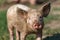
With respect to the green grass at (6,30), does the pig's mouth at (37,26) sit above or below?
above

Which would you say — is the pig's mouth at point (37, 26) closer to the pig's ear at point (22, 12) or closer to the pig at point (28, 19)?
the pig at point (28, 19)

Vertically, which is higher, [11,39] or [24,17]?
[24,17]

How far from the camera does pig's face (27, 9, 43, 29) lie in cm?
630

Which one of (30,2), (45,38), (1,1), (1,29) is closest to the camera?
(45,38)

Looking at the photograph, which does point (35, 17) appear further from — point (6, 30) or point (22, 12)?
point (6, 30)

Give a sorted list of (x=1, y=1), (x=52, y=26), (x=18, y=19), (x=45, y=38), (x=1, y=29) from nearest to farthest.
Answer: (x=18, y=19), (x=45, y=38), (x=1, y=29), (x=52, y=26), (x=1, y=1)

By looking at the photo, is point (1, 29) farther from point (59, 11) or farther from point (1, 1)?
point (1, 1)

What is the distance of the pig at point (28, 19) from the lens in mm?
6380

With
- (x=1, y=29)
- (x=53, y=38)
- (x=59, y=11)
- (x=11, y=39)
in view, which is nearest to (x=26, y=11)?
(x=11, y=39)

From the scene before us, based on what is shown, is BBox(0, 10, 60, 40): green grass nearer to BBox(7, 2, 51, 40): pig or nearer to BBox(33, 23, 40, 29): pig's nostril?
BBox(7, 2, 51, 40): pig

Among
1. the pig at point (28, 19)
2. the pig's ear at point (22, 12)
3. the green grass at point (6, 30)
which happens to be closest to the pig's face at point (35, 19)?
the pig at point (28, 19)

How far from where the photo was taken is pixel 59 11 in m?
14.6

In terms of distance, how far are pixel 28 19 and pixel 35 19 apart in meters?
0.30

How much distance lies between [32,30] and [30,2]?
13.3 meters
